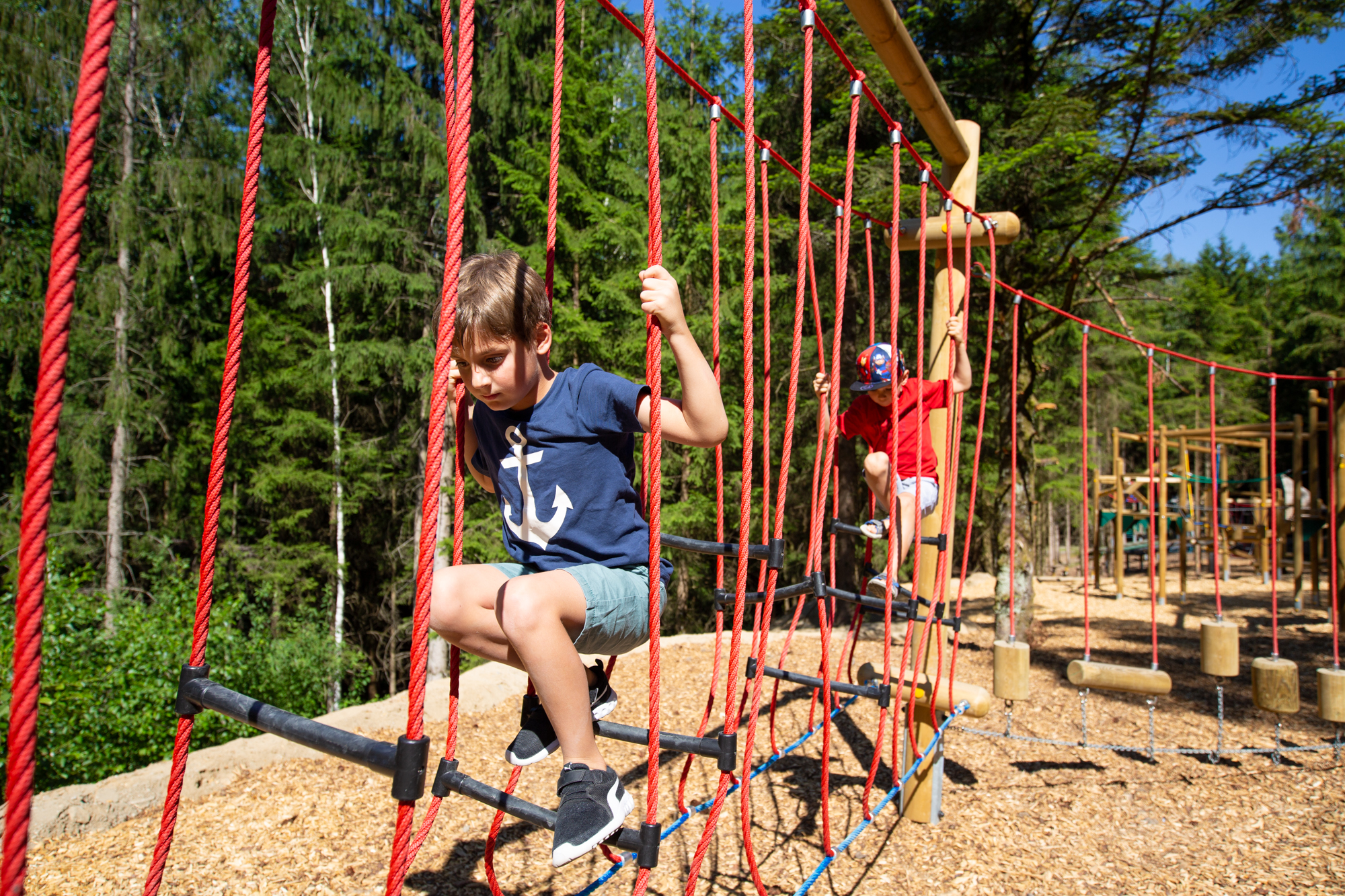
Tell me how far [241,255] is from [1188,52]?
784 centimetres

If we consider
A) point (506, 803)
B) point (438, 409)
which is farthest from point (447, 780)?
point (438, 409)

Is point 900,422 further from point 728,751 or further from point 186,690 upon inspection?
point 186,690

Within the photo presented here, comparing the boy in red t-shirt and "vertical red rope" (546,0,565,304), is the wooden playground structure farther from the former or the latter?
"vertical red rope" (546,0,565,304)

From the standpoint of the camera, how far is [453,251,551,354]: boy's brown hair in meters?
1.64

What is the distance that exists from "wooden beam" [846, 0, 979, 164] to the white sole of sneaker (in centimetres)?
245

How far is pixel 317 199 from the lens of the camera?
12.5 m

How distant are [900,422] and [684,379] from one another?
6.04 feet

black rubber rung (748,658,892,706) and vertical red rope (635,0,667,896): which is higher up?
vertical red rope (635,0,667,896)

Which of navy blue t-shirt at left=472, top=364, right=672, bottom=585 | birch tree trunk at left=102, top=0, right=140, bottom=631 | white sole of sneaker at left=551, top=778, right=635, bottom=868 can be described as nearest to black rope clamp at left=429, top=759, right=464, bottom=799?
white sole of sneaker at left=551, top=778, right=635, bottom=868

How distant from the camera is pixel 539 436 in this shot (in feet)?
5.92

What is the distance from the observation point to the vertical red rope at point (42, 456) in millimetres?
808

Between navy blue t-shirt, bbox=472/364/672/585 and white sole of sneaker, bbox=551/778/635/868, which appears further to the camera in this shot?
navy blue t-shirt, bbox=472/364/672/585

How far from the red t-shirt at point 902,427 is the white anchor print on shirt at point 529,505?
2.27 metres

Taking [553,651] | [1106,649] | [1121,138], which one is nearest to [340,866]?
[553,651]
